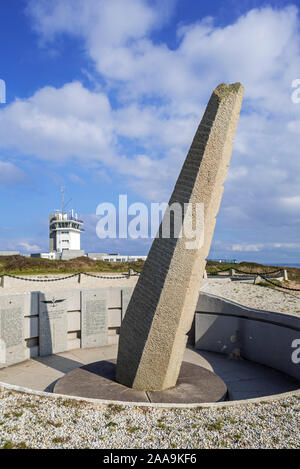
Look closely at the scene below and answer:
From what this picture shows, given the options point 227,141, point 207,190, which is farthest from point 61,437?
point 227,141

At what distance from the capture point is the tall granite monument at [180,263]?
5938 mm

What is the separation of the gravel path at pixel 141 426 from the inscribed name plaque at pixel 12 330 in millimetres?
3988

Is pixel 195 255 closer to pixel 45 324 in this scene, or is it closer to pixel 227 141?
pixel 227 141

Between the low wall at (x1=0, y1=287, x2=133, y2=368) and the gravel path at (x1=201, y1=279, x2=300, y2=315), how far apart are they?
13.3 feet


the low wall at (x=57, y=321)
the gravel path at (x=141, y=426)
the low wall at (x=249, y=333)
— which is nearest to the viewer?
the gravel path at (x=141, y=426)

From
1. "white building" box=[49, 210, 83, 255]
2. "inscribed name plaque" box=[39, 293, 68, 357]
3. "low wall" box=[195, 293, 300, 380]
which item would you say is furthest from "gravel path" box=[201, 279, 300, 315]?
"white building" box=[49, 210, 83, 255]

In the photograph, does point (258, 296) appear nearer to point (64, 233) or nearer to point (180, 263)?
point (180, 263)

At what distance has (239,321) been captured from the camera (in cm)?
994

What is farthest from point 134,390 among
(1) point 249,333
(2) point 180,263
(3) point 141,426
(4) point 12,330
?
(1) point 249,333

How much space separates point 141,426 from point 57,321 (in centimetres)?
617

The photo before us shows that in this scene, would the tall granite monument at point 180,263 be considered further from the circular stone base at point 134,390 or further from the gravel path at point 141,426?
the gravel path at point 141,426

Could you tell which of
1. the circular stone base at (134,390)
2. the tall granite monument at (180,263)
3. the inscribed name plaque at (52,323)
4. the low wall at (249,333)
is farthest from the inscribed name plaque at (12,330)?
the low wall at (249,333)

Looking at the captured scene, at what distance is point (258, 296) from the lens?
12.3 metres

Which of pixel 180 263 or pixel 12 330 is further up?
pixel 180 263
